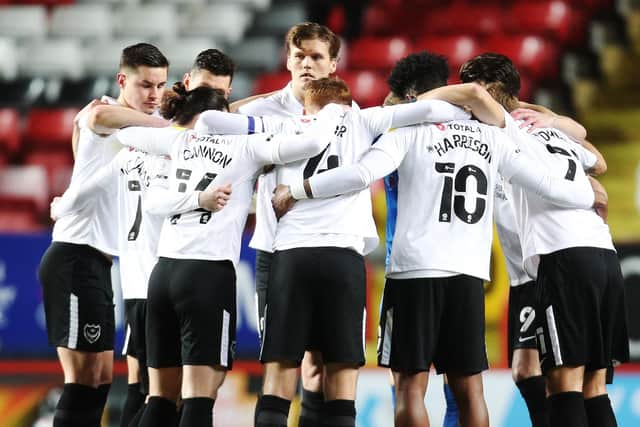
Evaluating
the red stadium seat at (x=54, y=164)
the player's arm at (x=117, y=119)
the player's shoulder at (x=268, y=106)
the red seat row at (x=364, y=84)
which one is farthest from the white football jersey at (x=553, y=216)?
the red stadium seat at (x=54, y=164)

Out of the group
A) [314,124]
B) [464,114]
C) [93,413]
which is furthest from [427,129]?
[93,413]

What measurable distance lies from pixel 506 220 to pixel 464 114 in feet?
3.16

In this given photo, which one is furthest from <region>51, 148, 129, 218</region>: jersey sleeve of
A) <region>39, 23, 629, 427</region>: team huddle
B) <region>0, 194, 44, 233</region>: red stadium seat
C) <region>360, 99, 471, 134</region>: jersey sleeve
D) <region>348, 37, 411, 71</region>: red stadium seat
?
<region>348, 37, 411, 71</region>: red stadium seat

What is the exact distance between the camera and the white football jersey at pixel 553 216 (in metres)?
4.86

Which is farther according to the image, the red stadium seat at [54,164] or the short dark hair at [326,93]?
the red stadium seat at [54,164]

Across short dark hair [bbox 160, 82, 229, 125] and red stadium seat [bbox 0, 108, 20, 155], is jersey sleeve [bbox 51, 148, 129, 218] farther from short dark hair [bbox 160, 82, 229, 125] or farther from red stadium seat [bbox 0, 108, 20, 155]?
red stadium seat [bbox 0, 108, 20, 155]

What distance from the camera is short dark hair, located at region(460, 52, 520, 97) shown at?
5.06m

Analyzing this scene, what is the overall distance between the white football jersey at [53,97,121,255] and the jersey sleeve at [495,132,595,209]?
191 cm

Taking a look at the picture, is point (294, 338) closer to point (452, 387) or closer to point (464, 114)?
point (452, 387)

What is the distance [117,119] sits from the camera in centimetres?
500

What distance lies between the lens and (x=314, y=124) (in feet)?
14.8

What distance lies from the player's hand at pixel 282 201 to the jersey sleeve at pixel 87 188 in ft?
3.25

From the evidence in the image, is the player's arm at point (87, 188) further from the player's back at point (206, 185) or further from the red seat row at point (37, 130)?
the red seat row at point (37, 130)

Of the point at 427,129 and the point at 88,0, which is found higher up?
the point at 88,0
